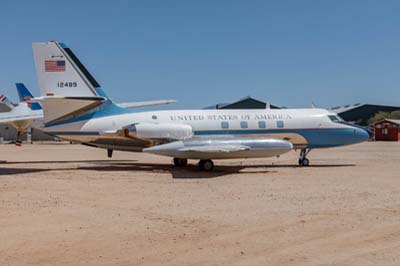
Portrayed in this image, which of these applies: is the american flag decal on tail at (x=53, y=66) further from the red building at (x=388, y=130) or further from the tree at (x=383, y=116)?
the tree at (x=383, y=116)

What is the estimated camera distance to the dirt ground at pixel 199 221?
704 centimetres

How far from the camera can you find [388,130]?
211ft

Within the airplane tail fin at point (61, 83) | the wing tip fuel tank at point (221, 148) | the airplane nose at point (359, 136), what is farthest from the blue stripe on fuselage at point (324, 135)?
the airplane tail fin at point (61, 83)

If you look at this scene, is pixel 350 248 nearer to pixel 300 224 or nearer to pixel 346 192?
pixel 300 224

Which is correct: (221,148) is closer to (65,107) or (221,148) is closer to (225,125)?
(225,125)

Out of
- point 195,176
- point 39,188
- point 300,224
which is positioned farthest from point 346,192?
point 39,188

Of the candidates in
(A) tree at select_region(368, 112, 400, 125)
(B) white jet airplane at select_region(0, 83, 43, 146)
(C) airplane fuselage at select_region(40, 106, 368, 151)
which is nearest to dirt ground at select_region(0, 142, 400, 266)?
(C) airplane fuselage at select_region(40, 106, 368, 151)

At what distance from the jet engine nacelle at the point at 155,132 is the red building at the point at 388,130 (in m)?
50.0

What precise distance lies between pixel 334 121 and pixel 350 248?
16669mm

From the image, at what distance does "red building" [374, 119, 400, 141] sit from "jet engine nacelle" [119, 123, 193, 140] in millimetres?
50023

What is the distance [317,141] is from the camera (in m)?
22.9

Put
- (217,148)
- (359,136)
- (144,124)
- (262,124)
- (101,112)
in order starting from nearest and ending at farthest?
(217,148), (144,124), (101,112), (262,124), (359,136)

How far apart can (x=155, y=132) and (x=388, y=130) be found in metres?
51.5

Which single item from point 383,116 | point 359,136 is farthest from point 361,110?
point 359,136
